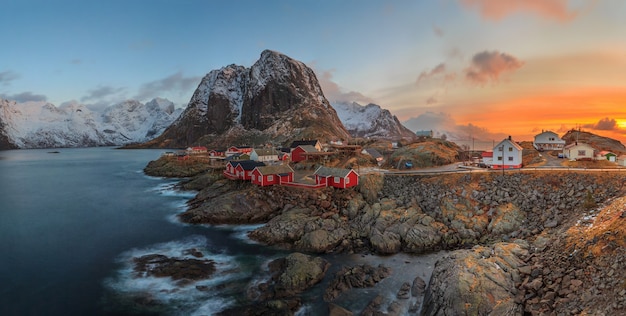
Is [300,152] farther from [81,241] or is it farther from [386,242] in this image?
[386,242]

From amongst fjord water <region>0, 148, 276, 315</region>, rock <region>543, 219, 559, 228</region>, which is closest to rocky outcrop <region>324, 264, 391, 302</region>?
fjord water <region>0, 148, 276, 315</region>

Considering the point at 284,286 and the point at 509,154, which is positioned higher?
the point at 509,154

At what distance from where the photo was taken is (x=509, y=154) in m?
46.4

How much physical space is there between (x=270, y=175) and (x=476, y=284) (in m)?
33.6

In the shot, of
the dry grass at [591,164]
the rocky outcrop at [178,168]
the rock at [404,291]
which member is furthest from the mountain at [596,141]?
the rocky outcrop at [178,168]

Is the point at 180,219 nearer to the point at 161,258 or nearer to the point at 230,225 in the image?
the point at 230,225

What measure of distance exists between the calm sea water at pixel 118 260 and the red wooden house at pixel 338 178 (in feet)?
46.6

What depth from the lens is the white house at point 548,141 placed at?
68.3m

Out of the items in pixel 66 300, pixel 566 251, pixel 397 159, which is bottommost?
pixel 66 300

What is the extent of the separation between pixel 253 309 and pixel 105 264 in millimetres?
17927

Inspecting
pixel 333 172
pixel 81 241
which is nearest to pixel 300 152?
pixel 333 172

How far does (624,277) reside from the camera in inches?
666

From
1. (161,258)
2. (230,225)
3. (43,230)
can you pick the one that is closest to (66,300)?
(161,258)

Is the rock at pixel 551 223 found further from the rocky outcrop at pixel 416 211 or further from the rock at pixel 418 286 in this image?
the rock at pixel 418 286
